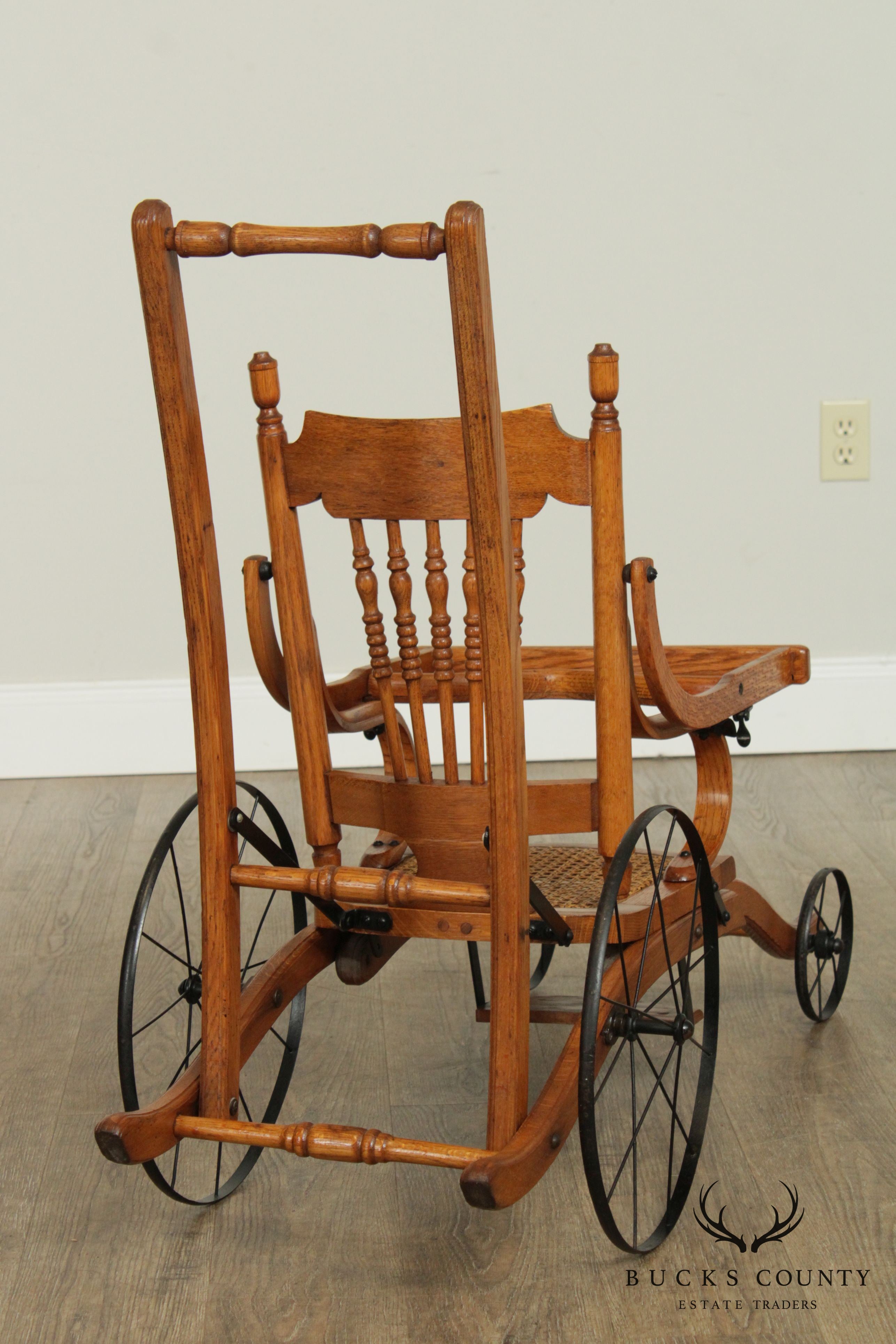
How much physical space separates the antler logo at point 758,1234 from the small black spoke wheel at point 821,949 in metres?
0.38

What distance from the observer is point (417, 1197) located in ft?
5.13

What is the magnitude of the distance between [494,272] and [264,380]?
1.74 meters

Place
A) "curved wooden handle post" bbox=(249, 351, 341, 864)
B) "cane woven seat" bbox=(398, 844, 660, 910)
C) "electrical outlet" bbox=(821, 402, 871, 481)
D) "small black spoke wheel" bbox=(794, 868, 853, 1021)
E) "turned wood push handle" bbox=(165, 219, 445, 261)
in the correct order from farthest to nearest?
"electrical outlet" bbox=(821, 402, 871, 481), "small black spoke wheel" bbox=(794, 868, 853, 1021), "cane woven seat" bbox=(398, 844, 660, 910), "curved wooden handle post" bbox=(249, 351, 341, 864), "turned wood push handle" bbox=(165, 219, 445, 261)

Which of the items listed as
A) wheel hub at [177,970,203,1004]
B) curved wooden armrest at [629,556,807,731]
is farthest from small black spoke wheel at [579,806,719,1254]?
wheel hub at [177,970,203,1004]

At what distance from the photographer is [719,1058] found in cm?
185

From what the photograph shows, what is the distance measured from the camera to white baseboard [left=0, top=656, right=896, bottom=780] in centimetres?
315

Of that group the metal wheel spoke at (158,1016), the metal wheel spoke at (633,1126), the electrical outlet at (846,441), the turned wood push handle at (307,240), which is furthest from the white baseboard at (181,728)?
the turned wood push handle at (307,240)

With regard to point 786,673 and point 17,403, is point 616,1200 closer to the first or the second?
point 786,673

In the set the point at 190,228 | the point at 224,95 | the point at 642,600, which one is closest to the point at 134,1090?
the point at 642,600

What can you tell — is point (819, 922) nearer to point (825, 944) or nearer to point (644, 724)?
point (825, 944)

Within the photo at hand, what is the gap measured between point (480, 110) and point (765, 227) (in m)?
0.64

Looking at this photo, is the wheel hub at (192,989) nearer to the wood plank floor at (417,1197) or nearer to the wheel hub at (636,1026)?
the wood plank floor at (417,1197)

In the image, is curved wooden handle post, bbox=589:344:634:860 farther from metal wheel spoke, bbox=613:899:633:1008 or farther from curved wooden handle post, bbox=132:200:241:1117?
curved wooden handle post, bbox=132:200:241:1117

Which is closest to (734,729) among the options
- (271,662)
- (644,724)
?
(644,724)
